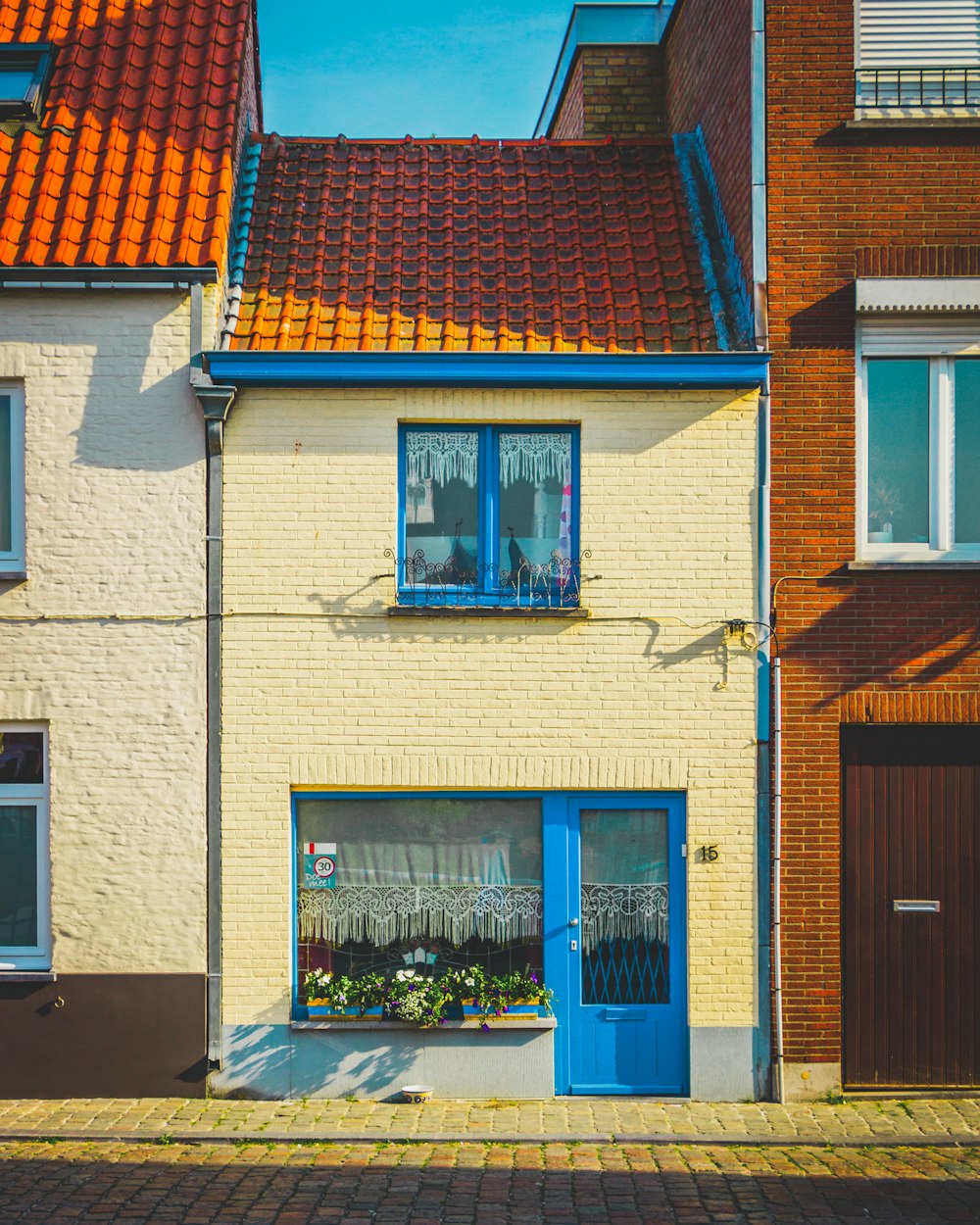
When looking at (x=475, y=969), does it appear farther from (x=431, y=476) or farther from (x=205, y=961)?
(x=431, y=476)

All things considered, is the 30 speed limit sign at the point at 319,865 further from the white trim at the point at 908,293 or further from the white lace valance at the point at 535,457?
the white trim at the point at 908,293

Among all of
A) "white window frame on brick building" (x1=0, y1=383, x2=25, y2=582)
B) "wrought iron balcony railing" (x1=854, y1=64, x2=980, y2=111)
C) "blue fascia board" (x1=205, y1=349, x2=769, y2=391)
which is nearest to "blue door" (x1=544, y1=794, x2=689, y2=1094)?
"blue fascia board" (x1=205, y1=349, x2=769, y2=391)

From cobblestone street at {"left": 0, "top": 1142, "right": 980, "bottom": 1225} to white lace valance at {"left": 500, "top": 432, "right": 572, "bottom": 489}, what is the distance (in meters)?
4.88

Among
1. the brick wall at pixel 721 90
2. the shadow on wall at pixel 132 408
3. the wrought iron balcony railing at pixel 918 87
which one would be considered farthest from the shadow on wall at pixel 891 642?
the shadow on wall at pixel 132 408

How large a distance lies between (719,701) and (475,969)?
276cm

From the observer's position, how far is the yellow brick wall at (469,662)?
9.62 meters

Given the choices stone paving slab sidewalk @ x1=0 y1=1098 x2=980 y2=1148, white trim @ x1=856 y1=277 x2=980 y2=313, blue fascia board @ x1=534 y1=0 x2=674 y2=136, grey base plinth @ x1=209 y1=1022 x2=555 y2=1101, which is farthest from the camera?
blue fascia board @ x1=534 y1=0 x2=674 y2=136

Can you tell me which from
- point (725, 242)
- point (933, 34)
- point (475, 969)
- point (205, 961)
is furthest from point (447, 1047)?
point (933, 34)

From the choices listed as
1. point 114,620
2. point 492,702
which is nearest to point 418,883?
point 492,702

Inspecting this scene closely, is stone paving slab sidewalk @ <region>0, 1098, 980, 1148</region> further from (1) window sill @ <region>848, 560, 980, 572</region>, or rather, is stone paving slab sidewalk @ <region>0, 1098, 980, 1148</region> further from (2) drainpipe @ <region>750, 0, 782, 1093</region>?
(1) window sill @ <region>848, 560, 980, 572</region>

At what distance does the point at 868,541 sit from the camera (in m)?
9.92

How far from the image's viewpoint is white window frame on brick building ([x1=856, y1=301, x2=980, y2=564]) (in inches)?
387

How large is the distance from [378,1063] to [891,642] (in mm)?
5029

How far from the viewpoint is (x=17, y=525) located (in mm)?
9805
